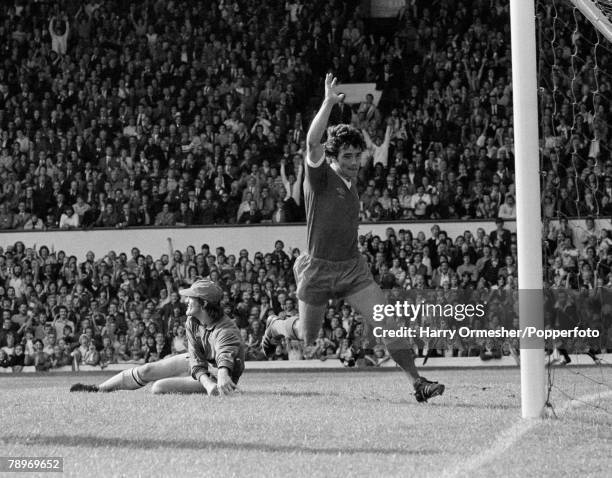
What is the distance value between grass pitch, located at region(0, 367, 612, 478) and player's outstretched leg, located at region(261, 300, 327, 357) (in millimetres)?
522

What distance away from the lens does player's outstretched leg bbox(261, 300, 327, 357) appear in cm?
934

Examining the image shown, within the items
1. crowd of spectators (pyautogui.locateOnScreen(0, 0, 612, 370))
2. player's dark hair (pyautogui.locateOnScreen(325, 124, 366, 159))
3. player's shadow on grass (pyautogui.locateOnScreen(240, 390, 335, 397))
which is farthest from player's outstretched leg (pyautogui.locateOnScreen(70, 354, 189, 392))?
crowd of spectators (pyautogui.locateOnScreen(0, 0, 612, 370))

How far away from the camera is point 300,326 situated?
9516 millimetres

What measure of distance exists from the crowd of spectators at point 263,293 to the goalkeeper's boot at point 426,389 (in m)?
6.75

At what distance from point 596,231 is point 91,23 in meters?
15.3

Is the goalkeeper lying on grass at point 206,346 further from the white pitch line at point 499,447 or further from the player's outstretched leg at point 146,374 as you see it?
the white pitch line at point 499,447

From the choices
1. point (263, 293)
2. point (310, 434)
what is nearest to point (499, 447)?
point (310, 434)

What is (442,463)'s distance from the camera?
20.5 feet

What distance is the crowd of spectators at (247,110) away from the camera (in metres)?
21.6

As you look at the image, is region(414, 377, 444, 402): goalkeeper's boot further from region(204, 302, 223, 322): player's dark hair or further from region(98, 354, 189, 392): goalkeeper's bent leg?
region(98, 354, 189, 392): goalkeeper's bent leg

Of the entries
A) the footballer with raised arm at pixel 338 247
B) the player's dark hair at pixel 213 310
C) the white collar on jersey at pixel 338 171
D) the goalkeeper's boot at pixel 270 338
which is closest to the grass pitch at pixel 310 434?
the goalkeeper's boot at pixel 270 338

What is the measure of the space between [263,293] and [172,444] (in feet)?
42.1

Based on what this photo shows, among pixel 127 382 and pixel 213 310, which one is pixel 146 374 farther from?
pixel 213 310

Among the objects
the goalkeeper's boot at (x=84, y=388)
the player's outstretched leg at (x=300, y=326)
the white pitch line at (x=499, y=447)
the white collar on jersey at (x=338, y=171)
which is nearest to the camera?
the white pitch line at (x=499, y=447)
